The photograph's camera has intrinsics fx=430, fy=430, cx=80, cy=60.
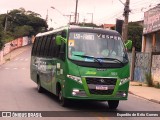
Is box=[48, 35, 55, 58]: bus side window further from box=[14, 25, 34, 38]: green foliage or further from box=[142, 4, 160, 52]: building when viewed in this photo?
box=[14, 25, 34, 38]: green foliage

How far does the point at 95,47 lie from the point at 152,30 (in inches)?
835

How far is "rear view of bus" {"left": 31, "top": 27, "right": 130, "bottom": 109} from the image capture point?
1307cm

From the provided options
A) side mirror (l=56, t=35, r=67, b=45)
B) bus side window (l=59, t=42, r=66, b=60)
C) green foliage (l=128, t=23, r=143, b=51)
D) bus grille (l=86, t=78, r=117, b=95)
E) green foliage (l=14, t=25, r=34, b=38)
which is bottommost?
bus grille (l=86, t=78, r=117, b=95)

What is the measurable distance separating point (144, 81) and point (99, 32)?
1600cm

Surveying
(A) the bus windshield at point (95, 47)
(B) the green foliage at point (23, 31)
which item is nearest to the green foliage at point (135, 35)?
(B) the green foliage at point (23, 31)

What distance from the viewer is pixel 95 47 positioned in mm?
13812

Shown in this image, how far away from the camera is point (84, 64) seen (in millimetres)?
13219

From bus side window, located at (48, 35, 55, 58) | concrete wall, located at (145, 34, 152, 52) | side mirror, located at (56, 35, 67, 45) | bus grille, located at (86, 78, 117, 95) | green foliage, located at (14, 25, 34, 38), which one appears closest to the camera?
bus grille, located at (86, 78, 117, 95)

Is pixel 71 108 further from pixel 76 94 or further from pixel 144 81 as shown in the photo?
pixel 144 81

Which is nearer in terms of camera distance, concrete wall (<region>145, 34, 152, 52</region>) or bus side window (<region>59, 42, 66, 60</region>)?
bus side window (<region>59, 42, 66, 60</region>)

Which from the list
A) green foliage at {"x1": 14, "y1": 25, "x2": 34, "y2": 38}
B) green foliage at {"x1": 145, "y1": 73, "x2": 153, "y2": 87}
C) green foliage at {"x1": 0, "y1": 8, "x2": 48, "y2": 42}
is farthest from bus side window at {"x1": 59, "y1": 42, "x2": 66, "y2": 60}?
green foliage at {"x1": 0, "y1": 8, "x2": 48, "y2": 42}

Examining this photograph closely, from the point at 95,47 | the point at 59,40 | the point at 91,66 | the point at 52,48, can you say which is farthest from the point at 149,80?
the point at 91,66

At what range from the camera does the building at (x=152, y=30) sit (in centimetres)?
3290

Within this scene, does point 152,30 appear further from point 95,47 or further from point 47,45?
point 95,47
